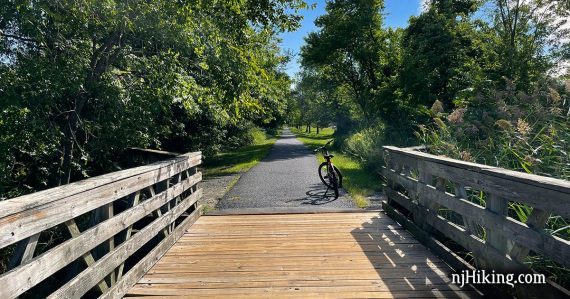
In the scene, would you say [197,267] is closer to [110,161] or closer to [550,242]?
[550,242]

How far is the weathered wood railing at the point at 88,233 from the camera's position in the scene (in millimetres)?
2125

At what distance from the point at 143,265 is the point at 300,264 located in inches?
65.8

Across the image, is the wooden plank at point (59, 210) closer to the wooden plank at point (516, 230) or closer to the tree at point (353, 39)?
the wooden plank at point (516, 230)

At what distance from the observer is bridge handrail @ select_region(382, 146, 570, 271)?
2445 mm

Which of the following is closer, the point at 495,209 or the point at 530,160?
the point at 495,209

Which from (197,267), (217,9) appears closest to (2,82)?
(217,9)

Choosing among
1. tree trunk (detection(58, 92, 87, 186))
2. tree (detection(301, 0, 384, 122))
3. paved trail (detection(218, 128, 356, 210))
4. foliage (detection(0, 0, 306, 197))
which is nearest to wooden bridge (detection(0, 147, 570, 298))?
paved trail (detection(218, 128, 356, 210))

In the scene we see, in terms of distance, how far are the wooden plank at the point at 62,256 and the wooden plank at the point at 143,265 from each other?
421 millimetres

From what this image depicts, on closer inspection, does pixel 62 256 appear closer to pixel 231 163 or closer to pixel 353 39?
pixel 231 163

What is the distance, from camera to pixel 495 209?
314cm

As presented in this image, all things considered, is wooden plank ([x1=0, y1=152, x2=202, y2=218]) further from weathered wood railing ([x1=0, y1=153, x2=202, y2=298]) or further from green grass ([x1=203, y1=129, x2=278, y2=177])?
green grass ([x1=203, y1=129, x2=278, y2=177])

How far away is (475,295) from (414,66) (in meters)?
11.3

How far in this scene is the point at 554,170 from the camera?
4.08 meters
